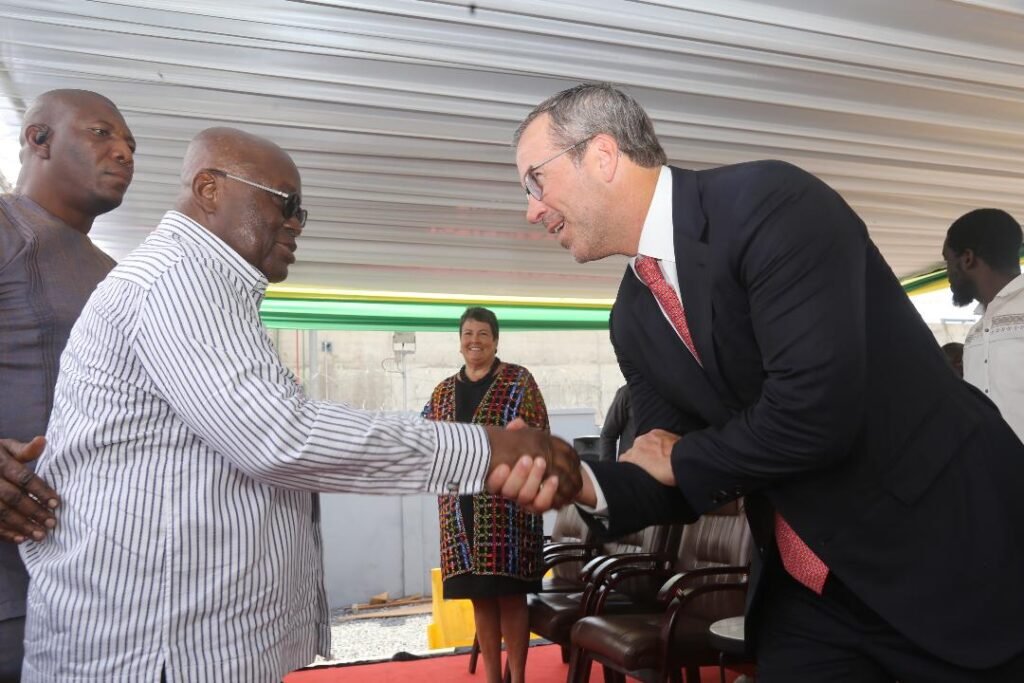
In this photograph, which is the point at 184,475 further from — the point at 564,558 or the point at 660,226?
the point at 564,558

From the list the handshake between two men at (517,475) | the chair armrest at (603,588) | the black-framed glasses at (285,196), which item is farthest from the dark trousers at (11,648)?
the chair armrest at (603,588)

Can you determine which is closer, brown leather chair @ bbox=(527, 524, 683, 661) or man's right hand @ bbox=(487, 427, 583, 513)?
man's right hand @ bbox=(487, 427, 583, 513)

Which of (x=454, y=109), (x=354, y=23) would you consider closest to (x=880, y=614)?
(x=354, y=23)

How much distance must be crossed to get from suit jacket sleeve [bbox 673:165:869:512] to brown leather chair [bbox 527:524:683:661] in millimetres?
3436

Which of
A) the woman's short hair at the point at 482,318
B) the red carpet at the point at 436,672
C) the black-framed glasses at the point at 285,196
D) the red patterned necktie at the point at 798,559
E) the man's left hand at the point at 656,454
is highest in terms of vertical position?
the woman's short hair at the point at 482,318

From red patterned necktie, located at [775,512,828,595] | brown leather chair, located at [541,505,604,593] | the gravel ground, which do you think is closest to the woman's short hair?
brown leather chair, located at [541,505,604,593]

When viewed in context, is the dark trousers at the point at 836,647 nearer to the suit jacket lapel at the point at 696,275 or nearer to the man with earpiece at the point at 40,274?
the suit jacket lapel at the point at 696,275

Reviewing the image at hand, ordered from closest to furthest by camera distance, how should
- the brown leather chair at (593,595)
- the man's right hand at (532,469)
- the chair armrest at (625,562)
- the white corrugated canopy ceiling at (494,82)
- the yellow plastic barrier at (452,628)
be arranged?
the man's right hand at (532,469)
the white corrugated canopy ceiling at (494,82)
the chair armrest at (625,562)
the brown leather chair at (593,595)
the yellow plastic barrier at (452,628)

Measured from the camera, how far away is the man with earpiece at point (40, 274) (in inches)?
76.7

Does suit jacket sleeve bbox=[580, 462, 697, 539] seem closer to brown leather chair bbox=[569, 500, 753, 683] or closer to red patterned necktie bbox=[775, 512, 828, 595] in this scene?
red patterned necktie bbox=[775, 512, 828, 595]

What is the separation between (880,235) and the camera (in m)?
9.09

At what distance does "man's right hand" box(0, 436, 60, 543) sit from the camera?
1.86 m

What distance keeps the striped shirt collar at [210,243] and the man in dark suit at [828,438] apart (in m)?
0.87

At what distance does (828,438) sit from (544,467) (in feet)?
2.23
